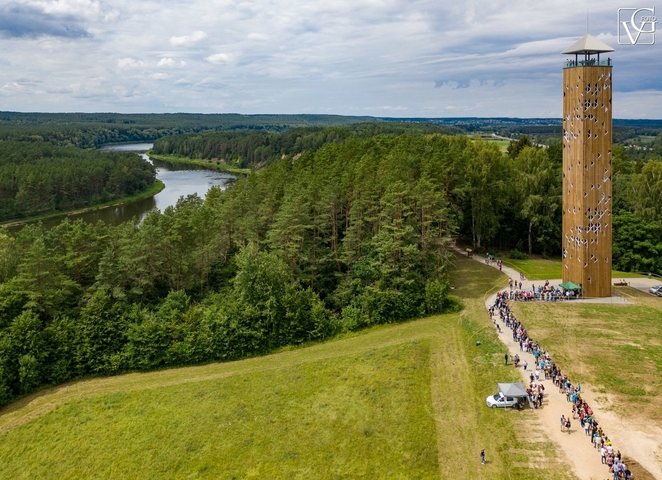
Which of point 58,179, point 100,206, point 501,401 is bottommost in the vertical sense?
point 501,401

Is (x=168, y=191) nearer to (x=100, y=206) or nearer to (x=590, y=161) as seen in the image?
(x=100, y=206)

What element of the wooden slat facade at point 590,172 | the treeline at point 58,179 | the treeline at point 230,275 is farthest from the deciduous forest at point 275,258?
the treeline at point 58,179

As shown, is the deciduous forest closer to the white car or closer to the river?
Result: the white car

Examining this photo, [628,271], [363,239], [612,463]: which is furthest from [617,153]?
[612,463]

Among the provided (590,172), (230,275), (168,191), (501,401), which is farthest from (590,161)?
(168,191)

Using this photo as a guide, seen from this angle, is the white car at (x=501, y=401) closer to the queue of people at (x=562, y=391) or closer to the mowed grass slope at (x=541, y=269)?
the queue of people at (x=562, y=391)

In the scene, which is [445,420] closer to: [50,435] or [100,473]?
[100,473]
